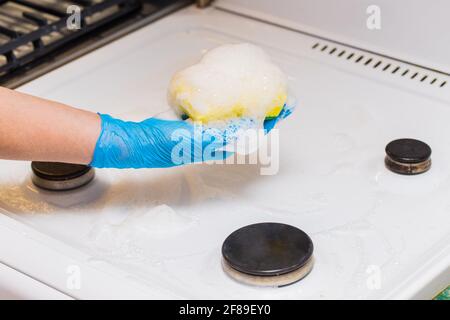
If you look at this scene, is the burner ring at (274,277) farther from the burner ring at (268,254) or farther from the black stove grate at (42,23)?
the black stove grate at (42,23)

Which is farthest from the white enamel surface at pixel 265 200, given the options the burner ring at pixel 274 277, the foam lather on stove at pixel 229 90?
the foam lather on stove at pixel 229 90

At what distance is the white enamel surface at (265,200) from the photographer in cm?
97

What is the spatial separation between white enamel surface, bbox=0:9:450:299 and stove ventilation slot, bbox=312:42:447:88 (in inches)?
0.6

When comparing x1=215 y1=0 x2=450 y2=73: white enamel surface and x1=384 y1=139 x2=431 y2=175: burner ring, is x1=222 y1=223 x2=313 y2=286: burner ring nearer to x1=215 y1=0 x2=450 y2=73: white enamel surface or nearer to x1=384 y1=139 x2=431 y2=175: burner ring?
x1=384 y1=139 x2=431 y2=175: burner ring

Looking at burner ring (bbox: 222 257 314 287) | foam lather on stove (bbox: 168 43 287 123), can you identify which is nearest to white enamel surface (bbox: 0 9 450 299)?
burner ring (bbox: 222 257 314 287)

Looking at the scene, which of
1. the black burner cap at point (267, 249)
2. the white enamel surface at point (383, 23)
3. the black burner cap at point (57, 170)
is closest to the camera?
the black burner cap at point (267, 249)

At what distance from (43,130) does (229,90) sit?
9.9 inches

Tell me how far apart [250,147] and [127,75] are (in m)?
0.42

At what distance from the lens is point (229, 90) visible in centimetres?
107

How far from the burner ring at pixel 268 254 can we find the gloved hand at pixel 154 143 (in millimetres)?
127

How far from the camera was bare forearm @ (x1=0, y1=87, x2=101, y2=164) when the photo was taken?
101cm
